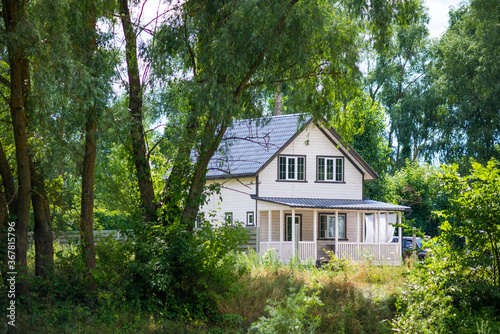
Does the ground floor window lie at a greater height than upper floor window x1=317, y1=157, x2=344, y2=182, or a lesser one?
lesser

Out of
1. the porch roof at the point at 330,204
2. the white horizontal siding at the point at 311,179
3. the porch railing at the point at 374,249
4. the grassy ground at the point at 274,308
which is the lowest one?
the grassy ground at the point at 274,308

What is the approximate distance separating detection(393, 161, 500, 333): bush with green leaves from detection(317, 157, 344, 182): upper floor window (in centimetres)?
1745

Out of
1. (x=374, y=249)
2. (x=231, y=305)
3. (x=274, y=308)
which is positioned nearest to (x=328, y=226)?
(x=374, y=249)

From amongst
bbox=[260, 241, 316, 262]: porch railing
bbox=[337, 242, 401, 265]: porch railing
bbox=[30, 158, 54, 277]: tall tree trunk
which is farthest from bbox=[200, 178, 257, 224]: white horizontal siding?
bbox=[30, 158, 54, 277]: tall tree trunk

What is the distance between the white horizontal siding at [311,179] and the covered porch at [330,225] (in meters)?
0.47

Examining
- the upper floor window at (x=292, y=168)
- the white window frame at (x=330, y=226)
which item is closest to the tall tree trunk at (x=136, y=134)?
the upper floor window at (x=292, y=168)

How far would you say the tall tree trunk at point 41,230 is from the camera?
1178cm

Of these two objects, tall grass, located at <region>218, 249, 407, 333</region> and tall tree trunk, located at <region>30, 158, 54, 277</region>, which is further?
tall grass, located at <region>218, 249, 407, 333</region>

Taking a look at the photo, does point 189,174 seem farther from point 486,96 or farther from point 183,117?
point 486,96

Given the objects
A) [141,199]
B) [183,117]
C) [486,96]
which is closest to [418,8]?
[183,117]

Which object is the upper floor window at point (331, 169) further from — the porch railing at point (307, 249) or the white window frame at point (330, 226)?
the porch railing at point (307, 249)

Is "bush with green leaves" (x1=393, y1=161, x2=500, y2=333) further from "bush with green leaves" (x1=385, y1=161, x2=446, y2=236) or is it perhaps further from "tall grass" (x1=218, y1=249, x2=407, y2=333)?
"bush with green leaves" (x1=385, y1=161, x2=446, y2=236)

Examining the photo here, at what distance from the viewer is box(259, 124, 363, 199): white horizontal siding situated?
27.0m

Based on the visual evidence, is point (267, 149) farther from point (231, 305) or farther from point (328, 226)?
point (231, 305)
